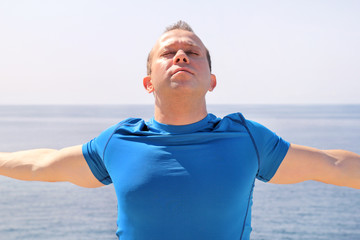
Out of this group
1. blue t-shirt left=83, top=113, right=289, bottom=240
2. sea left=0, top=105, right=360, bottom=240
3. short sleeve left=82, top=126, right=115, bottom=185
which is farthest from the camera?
sea left=0, top=105, right=360, bottom=240

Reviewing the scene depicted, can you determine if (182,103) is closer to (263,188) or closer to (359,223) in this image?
(359,223)

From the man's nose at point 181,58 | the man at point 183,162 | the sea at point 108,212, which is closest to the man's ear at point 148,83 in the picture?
the man at point 183,162

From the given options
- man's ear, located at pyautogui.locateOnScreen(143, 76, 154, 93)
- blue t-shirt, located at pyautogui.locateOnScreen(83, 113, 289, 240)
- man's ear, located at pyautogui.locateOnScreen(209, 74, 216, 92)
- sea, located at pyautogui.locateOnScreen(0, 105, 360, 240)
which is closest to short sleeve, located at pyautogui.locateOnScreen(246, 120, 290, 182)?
blue t-shirt, located at pyautogui.locateOnScreen(83, 113, 289, 240)

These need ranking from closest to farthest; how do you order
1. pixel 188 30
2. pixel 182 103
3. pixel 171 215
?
pixel 171 215 → pixel 182 103 → pixel 188 30

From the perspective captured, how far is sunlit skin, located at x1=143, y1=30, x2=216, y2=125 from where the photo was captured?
7.04ft

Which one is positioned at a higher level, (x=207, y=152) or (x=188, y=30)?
(x=188, y=30)

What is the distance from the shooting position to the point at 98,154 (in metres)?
2.28

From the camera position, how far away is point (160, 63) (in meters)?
2.23

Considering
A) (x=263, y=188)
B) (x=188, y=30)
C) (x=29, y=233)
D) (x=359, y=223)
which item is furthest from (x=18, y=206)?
(x=188, y=30)

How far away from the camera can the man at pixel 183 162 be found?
1.94 m

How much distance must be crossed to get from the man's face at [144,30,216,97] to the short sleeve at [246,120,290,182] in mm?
362

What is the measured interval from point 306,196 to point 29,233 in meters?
11.6

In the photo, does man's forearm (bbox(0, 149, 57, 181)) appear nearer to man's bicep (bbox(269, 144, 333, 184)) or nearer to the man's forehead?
the man's forehead

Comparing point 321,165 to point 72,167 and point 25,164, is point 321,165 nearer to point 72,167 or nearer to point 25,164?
point 72,167
